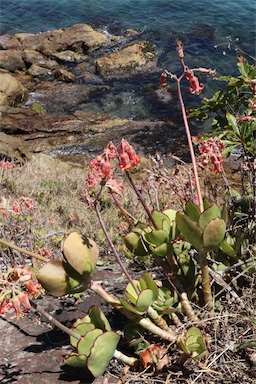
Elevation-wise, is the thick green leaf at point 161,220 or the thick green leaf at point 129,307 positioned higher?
the thick green leaf at point 161,220

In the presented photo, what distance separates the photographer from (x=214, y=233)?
1898mm

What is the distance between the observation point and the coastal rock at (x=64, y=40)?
1891 centimetres

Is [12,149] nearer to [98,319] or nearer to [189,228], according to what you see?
[98,319]

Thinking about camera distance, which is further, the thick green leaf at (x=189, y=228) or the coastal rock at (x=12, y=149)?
the coastal rock at (x=12, y=149)

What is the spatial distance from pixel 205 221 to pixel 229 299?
20.8 inches

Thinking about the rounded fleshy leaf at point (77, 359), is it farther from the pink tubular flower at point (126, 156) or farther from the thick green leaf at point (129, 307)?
the pink tubular flower at point (126, 156)

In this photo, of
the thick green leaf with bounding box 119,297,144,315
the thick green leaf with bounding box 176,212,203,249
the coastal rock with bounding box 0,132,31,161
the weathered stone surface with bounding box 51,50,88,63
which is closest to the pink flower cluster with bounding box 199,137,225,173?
the thick green leaf with bounding box 176,212,203,249

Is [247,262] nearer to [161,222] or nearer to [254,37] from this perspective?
[161,222]

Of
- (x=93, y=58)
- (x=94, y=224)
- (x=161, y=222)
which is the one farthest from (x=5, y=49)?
(x=161, y=222)

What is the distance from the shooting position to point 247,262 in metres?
2.30

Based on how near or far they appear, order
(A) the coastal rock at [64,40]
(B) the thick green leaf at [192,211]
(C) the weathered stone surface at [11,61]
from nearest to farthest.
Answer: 1. (B) the thick green leaf at [192,211]
2. (C) the weathered stone surface at [11,61]
3. (A) the coastal rock at [64,40]

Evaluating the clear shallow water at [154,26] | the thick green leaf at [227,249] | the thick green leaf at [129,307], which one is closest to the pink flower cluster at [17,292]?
the thick green leaf at [129,307]

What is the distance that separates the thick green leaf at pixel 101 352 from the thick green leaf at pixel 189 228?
50 cm

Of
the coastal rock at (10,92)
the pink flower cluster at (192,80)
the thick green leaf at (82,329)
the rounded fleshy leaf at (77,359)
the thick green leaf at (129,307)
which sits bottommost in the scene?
the coastal rock at (10,92)
